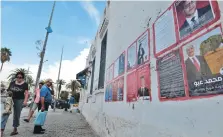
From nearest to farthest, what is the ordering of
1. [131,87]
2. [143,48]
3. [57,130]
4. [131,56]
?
[143,48] → [131,87] → [131,56] → [57,130]

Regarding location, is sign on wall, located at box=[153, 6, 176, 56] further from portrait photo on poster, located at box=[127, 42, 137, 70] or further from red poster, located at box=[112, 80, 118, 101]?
red poster, located at box=[112, 80, 118, 101]

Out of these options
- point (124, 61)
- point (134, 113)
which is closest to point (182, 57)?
point (134, 113)

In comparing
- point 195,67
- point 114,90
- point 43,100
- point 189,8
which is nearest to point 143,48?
point 189,8

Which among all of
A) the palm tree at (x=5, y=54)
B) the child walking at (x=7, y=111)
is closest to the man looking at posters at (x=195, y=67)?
the child walking at (x=7, y=111)

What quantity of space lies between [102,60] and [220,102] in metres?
6.07

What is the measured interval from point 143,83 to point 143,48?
0.52 metres

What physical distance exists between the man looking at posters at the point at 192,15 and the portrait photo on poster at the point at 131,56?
1418mm

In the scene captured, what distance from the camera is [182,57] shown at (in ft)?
6.48

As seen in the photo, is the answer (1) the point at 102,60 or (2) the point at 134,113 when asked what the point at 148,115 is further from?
(1) the point at 102,60

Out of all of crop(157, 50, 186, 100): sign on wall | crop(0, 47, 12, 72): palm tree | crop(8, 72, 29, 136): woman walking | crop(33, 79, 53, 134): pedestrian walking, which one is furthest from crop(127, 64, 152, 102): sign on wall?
crop(0, 47, 12, 72): palm tree

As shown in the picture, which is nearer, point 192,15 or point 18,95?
point 192,15

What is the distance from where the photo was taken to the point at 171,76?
2.14 metres

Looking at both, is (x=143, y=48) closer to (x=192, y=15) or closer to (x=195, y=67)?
(x=192, y=15)

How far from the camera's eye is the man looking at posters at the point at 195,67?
1.66 meters
